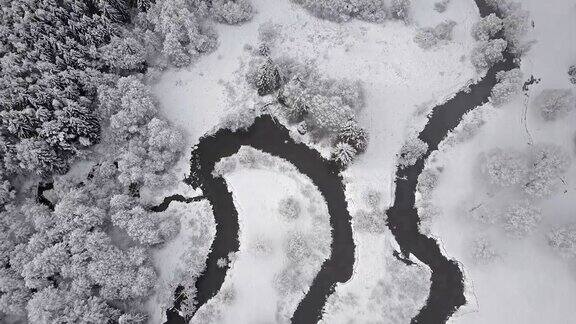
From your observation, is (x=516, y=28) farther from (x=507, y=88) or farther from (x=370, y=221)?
(x=370, y=221)

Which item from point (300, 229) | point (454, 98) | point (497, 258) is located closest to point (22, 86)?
point (300, 229)

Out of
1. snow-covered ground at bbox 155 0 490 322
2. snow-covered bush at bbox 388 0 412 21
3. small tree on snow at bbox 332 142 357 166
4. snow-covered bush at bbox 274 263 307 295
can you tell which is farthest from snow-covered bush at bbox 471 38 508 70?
snow-covered bush at bbox 274 263 307 295

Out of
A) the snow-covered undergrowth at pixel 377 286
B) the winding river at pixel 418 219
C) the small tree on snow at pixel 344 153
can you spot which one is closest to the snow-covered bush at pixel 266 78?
the small tree on snow at pixel 344 153

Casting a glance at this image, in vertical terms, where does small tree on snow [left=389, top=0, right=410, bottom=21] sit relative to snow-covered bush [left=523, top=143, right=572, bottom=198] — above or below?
above

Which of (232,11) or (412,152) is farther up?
(232,11)

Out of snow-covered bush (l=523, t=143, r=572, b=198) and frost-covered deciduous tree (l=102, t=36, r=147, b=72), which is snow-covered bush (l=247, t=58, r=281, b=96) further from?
snow-covered bush (l=523, t=143, r=572, b=198)

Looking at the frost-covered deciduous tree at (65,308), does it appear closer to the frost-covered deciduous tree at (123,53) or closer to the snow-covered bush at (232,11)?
the frost-covered deciduous tree at (123,53)

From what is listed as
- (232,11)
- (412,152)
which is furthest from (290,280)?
(232,11)

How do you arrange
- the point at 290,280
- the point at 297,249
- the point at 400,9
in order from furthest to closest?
the point at 400,9 → the point at 297,249 → the point at 290,280
